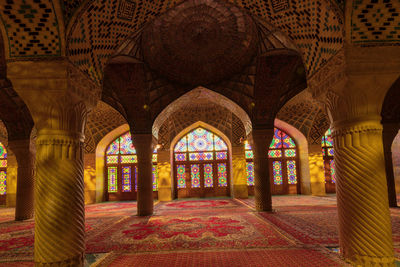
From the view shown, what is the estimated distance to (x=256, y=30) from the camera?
7.58 metres

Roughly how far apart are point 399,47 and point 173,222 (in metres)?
6.05

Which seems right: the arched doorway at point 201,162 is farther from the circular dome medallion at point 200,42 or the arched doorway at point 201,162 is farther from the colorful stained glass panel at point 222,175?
the circular dome medallion at point 200,42

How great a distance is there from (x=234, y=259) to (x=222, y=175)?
36.4 feet

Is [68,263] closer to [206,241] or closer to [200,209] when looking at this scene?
[206,241]

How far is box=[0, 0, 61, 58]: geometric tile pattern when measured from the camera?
10.8ft

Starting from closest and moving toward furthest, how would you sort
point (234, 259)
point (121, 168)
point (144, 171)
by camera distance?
point (234, 259) → point (144, 171) → point (121, 168)

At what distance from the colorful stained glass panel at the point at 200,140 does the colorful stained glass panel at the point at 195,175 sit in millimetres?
945

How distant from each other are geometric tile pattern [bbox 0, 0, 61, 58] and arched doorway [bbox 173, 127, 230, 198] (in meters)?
11.9

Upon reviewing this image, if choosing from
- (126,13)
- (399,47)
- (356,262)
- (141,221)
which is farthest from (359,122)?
(141,221)

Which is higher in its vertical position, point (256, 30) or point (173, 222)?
point (256, 30)

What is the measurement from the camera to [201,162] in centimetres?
1521

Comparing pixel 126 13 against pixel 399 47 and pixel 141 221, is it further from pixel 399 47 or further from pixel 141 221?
pixel 141 221

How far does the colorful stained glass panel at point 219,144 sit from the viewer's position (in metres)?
15.2

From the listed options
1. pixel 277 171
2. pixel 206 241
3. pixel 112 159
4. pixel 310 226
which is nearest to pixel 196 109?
pixel 112 159
